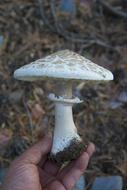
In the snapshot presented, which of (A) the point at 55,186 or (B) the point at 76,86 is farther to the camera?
(B) the point at 76,86

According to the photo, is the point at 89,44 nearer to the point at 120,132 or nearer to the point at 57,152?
the point at 120,132

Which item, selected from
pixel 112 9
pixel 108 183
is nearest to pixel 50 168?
pixel 108 183

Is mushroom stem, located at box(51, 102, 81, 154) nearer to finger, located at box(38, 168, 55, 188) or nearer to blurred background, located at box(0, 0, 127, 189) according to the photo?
finger, located at box(38, 168, 55, 188)

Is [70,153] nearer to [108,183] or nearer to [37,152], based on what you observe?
[37,152]

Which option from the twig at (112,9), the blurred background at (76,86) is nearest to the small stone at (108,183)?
the blurred background at (76,86)

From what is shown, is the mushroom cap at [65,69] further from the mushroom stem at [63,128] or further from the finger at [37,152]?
the finger at [37,152]

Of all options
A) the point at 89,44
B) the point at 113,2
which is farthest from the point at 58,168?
the point at 113,2
